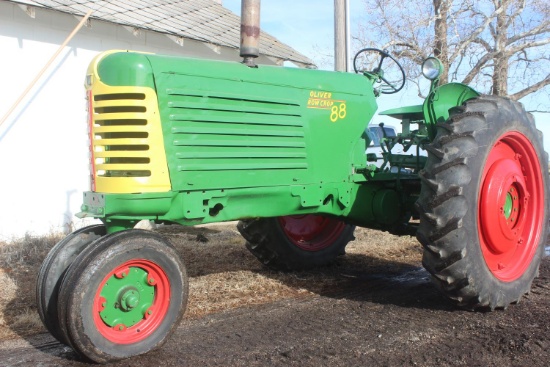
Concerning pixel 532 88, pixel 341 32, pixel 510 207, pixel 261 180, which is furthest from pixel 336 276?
pixel 532 88

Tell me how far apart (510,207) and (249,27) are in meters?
2.59

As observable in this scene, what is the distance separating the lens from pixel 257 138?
4.30 meters

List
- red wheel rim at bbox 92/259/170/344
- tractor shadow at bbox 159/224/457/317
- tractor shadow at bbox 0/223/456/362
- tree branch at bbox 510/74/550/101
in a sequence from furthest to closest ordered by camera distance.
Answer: tree branch at bbox 510/74/550/101
tractor shadow at bbox 159/224/457/317
tractor shadow at bbox 0/223/456/362
red wheel rim at bbox 92/259/170/344

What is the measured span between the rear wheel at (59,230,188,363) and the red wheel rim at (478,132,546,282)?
241 cm

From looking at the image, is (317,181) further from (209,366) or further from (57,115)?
(57,115)

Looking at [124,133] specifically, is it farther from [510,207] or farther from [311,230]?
[510,207]

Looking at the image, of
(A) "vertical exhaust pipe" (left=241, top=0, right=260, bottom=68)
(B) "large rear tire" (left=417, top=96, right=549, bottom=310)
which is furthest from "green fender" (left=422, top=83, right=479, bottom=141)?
(A) "vertical exhaust pipe" (left=241, top=0, right=260, bottom=68)

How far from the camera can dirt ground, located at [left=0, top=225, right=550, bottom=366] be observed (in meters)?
3.59

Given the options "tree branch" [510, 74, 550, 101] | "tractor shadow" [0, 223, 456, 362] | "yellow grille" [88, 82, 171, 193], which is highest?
"tree branch" [510, 74, 550, 101]

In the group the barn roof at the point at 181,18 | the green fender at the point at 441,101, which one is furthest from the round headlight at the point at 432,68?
the barn roof at the point at 181,18

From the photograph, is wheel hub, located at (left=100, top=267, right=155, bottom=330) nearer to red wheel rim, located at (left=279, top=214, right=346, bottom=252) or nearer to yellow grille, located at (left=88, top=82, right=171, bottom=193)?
yellow grille, located at (left=88, top=82, right=171, bottom=193)

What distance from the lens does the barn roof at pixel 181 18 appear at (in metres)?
8.49

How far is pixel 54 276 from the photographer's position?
3.63 meters

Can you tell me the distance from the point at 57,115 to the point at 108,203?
531 cm
